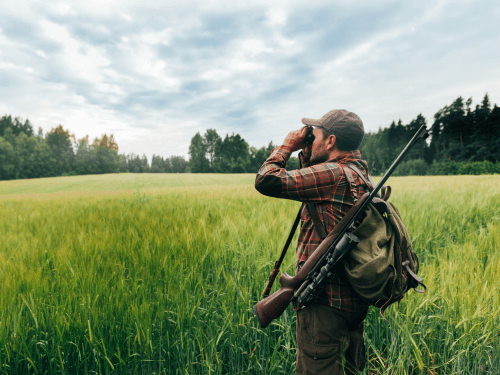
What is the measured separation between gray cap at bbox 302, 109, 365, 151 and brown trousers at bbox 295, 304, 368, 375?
1055 mm

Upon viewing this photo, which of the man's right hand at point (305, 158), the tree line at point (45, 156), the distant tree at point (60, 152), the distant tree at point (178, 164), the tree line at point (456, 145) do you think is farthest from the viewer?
the distant tree at point (178, 164)

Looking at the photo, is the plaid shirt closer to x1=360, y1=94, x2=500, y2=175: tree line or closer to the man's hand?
the man's hand

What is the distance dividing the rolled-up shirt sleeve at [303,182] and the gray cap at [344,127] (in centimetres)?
21

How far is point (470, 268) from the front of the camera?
2.67 meters

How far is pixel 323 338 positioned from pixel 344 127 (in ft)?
4.33

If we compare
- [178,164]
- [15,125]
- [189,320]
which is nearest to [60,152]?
[15,125]

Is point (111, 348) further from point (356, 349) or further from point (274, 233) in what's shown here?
point (274, 233)

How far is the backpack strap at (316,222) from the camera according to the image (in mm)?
1521

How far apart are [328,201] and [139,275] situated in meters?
2.20

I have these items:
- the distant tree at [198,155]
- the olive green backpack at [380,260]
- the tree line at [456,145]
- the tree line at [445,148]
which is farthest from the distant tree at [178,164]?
the olive green backpack at [380,260]

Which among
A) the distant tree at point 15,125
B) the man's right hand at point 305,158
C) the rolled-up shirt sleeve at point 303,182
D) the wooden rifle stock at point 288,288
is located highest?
the distant tree at point 15,125

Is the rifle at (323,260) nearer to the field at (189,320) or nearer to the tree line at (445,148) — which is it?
the field at (189,320)

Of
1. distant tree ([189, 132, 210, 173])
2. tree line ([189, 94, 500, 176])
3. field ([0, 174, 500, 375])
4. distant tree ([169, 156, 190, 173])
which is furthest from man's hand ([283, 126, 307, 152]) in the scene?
distant tree ([169, 156, 190, 173])

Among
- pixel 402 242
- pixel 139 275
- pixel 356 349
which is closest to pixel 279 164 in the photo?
pixel 402 242
